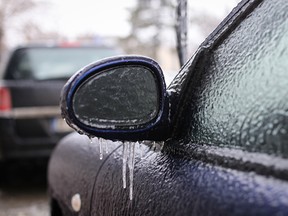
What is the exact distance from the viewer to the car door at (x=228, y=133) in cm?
122

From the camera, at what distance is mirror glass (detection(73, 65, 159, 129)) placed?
163cm

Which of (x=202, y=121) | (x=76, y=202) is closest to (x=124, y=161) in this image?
(x=202, y=121)

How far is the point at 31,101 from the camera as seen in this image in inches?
239

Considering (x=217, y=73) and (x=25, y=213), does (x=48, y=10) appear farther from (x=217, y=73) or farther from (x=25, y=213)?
(x=217, y=73)

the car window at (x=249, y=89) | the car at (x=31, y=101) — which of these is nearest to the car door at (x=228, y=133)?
the car window at (x=249, y=89)

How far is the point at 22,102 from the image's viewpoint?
603 centimetres

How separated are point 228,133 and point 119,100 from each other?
0.39 meters

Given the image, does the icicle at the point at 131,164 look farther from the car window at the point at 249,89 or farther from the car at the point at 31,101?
the car at the point at 31,101

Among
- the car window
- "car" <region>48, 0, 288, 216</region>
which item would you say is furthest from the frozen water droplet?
the car window

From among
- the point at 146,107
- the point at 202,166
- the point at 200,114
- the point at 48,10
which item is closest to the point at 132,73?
the point at 146,107

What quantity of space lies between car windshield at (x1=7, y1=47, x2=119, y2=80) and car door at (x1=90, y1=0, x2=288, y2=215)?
4.77 metres

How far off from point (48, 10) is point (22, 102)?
67.5 ft

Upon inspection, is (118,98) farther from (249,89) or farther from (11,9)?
(11,9)

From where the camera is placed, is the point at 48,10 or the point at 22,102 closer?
the point at 22,102
